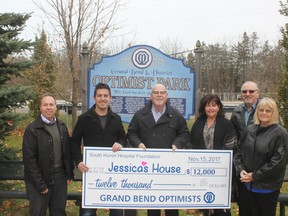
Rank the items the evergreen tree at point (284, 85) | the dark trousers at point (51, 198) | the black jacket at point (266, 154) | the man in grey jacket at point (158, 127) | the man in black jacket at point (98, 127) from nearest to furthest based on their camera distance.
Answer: the black jacket at point (266, 154) → the dark trousers at point (51, 198) → the man in black jacket at point (98, 127) → the man in grey jacket at point (158, 127) → the evergreen tree at point (284, 85)

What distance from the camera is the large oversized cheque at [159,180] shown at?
14.3ft

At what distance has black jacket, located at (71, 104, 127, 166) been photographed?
4.20 meters

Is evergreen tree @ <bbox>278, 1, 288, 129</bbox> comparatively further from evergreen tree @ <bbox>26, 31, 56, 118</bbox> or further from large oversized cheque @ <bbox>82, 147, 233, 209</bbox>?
evergreen tree @ <bbox>26, 31, 56, 118</bbox>

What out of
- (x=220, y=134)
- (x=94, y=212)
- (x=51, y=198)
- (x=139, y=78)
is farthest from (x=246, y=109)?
(x=51, y=198)

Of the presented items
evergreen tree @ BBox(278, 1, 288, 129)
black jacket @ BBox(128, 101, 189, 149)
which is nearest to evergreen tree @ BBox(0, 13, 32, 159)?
black jacket @ BBox(128, 101, 189, 149)

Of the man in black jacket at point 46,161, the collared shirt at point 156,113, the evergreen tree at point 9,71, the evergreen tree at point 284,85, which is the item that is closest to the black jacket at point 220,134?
the collared shirt at point 156,113

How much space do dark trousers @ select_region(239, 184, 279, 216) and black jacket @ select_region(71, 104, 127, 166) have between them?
167 cm

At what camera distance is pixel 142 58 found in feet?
20.1

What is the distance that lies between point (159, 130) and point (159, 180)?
653mm

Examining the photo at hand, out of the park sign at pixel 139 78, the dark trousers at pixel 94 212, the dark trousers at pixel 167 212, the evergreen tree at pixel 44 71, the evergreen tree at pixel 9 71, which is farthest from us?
the evergreen tree at pixel 44 71

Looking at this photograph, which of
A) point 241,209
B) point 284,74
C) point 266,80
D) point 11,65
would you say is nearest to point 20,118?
point 11,65

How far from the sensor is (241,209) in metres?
4.24

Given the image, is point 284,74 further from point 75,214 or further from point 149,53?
point 75,214

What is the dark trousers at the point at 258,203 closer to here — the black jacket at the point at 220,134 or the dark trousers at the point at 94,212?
the black jacket at the point at 220,134
